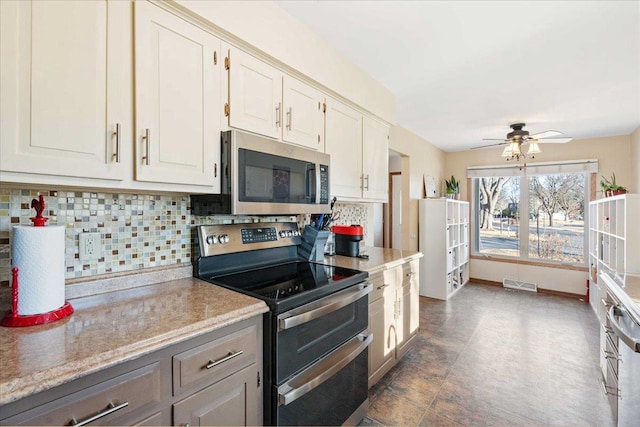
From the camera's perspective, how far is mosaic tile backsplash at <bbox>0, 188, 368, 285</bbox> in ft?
3.82

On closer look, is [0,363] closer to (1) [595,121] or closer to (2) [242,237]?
(2) [242,237]

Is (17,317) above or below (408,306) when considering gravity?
above

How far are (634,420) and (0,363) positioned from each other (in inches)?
101

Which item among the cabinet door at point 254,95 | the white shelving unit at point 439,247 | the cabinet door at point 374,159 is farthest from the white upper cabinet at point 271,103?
the white shelving unit at point 439,247

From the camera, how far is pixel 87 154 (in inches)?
42.0

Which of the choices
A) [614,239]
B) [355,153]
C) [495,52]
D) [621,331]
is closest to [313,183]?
[355,153]

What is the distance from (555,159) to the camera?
16.1 ft

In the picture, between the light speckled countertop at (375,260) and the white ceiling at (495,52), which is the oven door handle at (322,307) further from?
the white ceiling at (495,52)

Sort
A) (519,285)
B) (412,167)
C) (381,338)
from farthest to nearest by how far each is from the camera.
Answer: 1. (519,285)
2. (412,167)
3. (381,338)

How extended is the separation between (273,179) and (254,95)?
1.51 feet

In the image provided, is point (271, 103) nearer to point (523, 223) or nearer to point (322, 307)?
point (322, 307)

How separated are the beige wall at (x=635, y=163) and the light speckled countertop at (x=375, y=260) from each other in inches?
137

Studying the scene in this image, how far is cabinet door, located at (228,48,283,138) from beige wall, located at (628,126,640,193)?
475 centimetres

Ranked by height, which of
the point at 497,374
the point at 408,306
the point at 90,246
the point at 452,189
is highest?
the point at 452,189
